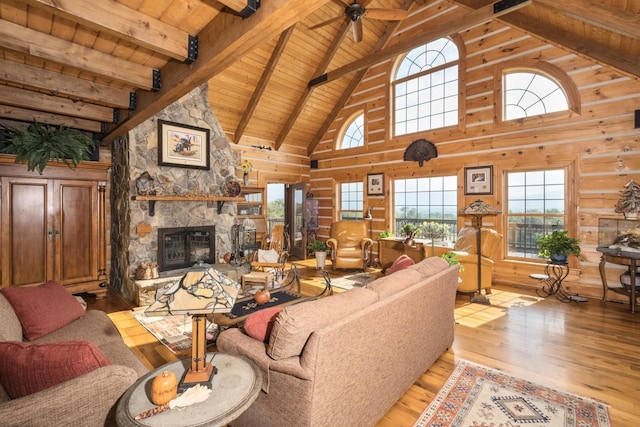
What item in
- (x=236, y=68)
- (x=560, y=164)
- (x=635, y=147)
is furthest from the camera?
(x=236, y=68)

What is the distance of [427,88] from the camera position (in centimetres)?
664

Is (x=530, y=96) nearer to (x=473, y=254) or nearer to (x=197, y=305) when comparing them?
(x=473, y=254)

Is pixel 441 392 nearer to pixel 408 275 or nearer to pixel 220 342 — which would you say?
pixel 408 275

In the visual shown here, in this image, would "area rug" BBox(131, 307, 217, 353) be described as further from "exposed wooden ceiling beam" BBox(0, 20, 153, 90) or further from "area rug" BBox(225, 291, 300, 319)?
"exposed wooden ceiling beam" BBox(0, 20, 153, 90)

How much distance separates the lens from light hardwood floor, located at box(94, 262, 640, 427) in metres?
2.27

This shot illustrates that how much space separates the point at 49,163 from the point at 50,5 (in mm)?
2982

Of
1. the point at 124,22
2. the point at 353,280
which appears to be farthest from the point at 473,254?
the point at 124,22

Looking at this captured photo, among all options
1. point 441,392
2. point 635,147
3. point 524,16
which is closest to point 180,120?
point 441,392

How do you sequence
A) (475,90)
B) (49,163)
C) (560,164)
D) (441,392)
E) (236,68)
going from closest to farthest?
(441,392), (49,163), (560,164), (475,90), (236,68)

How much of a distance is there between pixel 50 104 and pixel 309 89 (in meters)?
5.05

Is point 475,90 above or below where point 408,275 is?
above

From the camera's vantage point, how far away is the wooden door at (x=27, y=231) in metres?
3.78

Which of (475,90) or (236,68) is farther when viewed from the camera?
(236,68)

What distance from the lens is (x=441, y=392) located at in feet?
7.59
